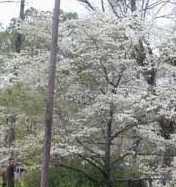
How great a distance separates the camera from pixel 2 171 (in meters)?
18.8

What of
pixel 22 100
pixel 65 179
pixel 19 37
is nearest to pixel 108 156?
pixel 65 179

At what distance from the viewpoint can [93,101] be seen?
425 inches

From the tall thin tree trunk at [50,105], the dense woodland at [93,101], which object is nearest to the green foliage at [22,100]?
the dense woodland at [93,101]

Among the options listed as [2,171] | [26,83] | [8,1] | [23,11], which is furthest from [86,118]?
[2,171]

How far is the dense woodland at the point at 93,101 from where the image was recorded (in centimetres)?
1054

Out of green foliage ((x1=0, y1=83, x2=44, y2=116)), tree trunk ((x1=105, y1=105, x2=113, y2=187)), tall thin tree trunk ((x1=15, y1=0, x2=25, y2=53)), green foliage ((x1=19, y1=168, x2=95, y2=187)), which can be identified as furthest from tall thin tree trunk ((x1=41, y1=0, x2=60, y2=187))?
tall thin tree trunk ((x1=15, y1=0, x2=25, y2=53))

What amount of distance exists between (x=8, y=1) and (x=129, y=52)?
4605 mm

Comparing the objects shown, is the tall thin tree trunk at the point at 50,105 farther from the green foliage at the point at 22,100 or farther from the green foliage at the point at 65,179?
the green foliage at the point at 65,179

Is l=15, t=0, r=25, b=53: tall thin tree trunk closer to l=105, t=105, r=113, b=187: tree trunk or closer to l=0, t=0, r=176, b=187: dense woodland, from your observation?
l=0, t=0, r=176, b=187: dense woodland

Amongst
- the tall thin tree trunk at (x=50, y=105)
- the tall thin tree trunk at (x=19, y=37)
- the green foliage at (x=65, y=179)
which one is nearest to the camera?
the tall thin tree trunk at (x=50, y=105)

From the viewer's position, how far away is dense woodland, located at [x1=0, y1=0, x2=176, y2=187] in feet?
34.6

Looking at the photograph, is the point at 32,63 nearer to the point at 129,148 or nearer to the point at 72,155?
the point at 72,155

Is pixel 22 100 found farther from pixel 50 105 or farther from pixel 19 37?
pixel 19 37

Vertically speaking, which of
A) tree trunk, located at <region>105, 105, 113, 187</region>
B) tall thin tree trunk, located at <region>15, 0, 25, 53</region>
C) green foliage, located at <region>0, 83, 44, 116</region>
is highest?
tall thin tree trunk, located at <region>15, 0, 25, 53</region>
